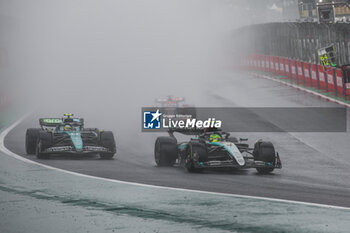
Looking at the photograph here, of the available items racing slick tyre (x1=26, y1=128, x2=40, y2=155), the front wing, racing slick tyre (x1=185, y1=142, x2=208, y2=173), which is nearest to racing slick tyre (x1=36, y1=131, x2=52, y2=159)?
racing slick tyre (x1=26, y1=128, x2=40, y2=155)

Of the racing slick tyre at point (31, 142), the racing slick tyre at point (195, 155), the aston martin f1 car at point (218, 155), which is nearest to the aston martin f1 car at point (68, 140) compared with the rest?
the racing slick tyre at point (31, 142)

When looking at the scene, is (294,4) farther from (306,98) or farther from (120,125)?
(120,125)

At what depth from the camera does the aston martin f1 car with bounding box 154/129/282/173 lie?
16094mm

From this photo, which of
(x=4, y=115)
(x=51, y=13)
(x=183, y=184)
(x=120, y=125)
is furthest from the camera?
(x=51, y=13)

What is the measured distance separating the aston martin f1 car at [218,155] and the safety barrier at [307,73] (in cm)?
1686

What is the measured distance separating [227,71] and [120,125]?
34507 millimetres

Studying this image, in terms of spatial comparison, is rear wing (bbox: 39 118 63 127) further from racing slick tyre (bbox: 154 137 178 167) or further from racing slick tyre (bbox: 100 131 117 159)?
racing slick tyre (bbox: 154 137 178 167)

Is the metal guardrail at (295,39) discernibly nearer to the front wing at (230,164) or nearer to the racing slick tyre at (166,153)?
the racing slick tyre at (166,153)

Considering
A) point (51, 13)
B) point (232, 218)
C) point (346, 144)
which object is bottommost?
point (346, 144)

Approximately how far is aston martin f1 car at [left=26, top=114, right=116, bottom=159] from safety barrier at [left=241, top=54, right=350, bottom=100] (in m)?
16.1

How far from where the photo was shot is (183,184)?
13.4 metres

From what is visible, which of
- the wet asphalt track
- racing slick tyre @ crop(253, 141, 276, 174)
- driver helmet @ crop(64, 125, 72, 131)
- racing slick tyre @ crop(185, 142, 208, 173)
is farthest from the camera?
driver helmet @ crop(64, 125, 72, 131)

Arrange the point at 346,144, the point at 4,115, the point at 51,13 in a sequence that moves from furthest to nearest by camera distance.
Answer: the point at 51,13 → the point at 4,115 → the point at 346,144

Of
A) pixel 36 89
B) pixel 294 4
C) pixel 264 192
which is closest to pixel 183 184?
pixel 264 192
